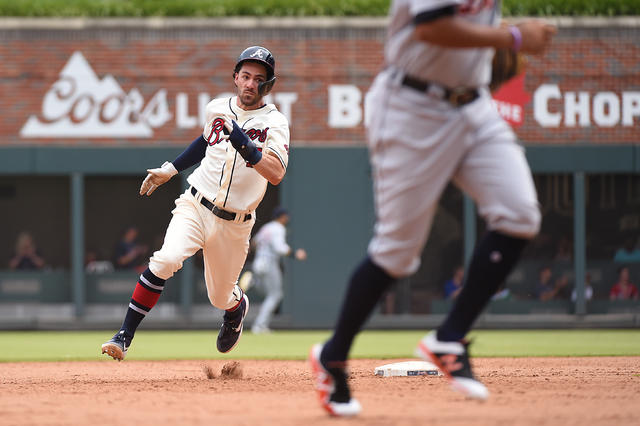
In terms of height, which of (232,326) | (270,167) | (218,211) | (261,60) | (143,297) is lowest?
(232,326)

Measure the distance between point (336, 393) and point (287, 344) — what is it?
7913 mm

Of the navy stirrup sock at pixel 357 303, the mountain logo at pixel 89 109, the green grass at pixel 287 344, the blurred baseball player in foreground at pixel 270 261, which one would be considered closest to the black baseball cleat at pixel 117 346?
the navy stirrup sock at pixel 357 303

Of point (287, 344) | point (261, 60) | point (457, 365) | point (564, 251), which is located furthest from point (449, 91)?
point (564, 251)

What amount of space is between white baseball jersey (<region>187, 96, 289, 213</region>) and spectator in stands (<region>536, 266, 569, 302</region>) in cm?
1021

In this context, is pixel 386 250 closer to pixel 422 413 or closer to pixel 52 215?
pixel 422 413

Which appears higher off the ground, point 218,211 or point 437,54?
point 437,54

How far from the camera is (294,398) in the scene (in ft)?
15.8

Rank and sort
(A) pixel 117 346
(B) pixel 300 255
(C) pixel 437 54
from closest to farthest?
(C) pixel 437 54 < (A) pixel 117 346 < (B) pixel 300 255

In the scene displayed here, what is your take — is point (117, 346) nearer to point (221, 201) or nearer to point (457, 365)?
point (221, 201)

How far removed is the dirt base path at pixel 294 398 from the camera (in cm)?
395

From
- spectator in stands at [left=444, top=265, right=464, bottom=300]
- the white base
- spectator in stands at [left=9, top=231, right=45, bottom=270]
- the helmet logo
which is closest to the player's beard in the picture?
the helmet logo

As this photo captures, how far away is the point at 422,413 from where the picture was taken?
4074 mm

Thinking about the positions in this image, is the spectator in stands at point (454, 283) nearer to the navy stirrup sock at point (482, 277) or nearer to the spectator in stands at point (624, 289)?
the spectator in stands at point (624, 289)

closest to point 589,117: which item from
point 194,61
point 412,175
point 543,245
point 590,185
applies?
point 590,185
